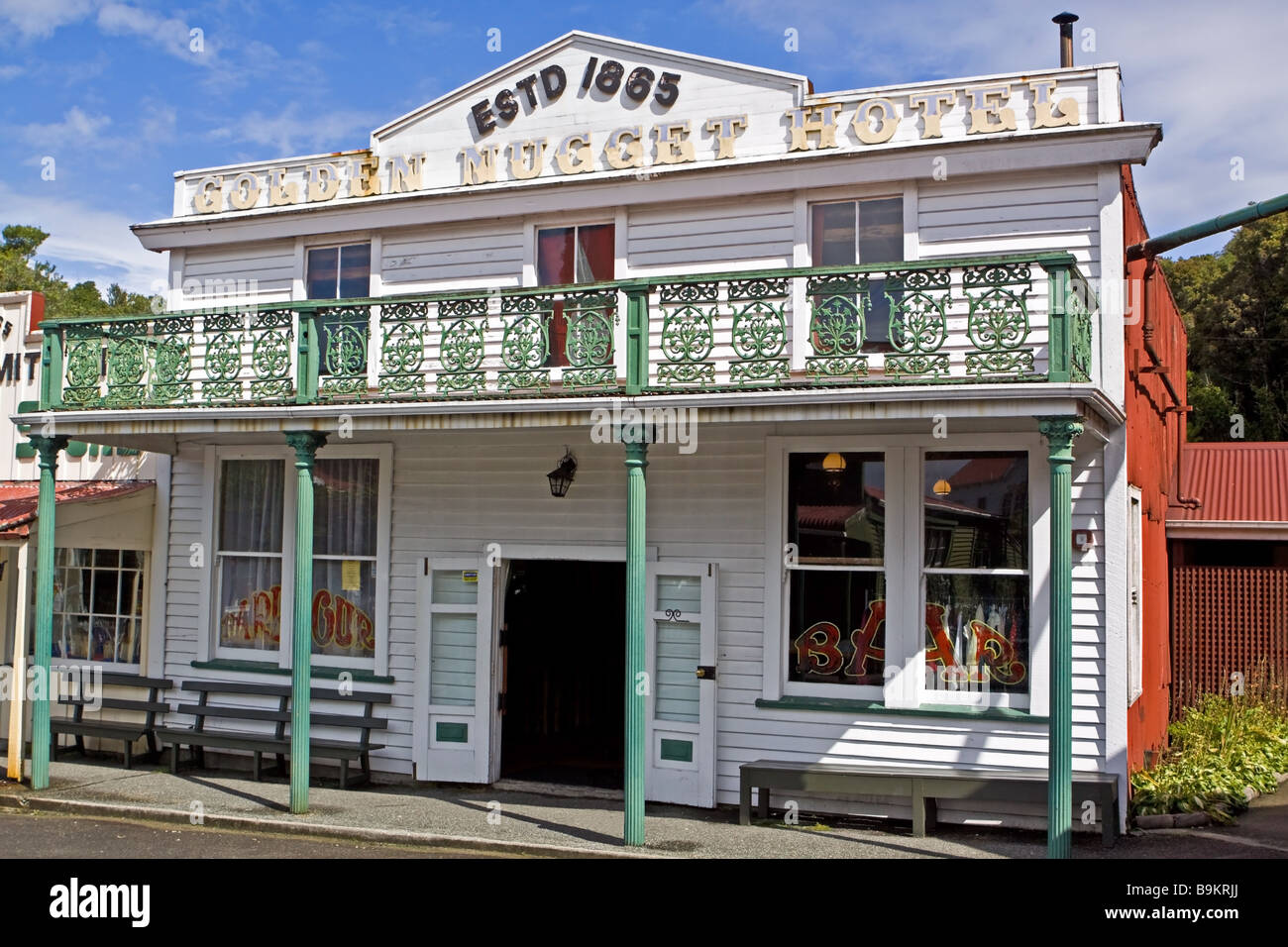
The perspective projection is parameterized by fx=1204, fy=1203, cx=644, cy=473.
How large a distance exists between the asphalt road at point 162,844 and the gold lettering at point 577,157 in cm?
638

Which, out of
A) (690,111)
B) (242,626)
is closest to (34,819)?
(242,626)

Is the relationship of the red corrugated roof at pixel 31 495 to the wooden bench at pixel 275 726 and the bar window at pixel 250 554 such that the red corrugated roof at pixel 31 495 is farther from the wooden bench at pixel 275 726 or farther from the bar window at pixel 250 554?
the wooden bench at pixel 275 726

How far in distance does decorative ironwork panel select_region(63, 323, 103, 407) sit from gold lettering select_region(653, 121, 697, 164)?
18.7 feet

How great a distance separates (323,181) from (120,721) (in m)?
6.26

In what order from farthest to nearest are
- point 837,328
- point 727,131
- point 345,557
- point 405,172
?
point 345,557, point 405,172, point 727,131, point 837,328

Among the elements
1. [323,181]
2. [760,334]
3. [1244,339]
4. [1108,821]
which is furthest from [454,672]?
[1244,339]

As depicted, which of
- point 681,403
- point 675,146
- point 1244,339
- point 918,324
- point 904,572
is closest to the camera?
point 918,324

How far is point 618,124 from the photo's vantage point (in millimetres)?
11625

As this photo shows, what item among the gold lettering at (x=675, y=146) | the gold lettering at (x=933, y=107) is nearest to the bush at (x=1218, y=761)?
the gold lettering at (x=933, y=107)

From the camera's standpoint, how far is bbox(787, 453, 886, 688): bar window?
34.4 feet

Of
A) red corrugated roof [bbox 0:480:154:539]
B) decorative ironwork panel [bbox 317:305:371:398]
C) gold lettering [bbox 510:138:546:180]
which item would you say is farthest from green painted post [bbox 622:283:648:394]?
red corrugated roof [bbox 0:480:154:539]

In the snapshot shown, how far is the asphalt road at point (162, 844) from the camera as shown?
9.11 metres

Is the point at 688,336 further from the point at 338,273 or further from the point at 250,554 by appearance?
the point at 250,554

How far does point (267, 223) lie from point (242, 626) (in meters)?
4.31
